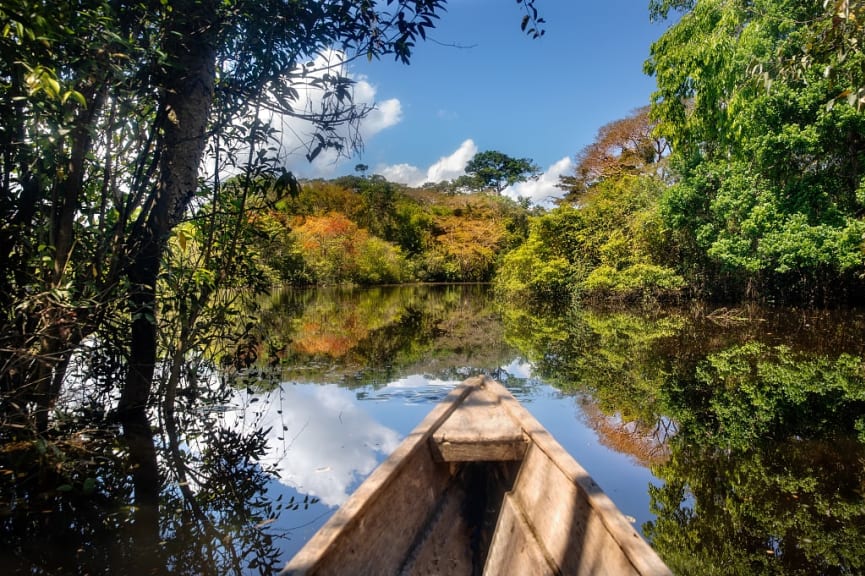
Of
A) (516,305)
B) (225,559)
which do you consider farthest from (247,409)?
(516,305)

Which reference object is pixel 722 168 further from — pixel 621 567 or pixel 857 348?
pixel 621 567

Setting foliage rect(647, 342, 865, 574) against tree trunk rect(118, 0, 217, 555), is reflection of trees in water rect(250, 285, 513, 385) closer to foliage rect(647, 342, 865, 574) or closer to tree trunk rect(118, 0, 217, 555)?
tree trunk rect(118, 0, 217, 555)

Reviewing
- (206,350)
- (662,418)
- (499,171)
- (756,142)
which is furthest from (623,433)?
(499,171)

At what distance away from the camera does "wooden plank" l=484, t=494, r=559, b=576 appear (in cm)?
209

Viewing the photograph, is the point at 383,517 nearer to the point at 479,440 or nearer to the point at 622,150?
the point at 479,440

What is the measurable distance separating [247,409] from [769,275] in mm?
14949

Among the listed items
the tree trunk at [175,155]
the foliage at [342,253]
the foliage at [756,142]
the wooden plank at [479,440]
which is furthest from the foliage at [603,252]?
the tree trunk at [175,155]

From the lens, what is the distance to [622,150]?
2266cm

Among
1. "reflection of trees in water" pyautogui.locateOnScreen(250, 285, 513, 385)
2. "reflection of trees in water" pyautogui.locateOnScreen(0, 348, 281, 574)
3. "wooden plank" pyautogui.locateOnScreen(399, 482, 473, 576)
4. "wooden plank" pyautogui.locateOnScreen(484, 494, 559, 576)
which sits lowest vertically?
"reflection of trees in water" pyautogui.locateOnScreen(250, 285, 513, 385)

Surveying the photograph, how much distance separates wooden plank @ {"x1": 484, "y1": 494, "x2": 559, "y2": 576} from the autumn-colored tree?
65.1 ft

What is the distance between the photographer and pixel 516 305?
61.3 feet

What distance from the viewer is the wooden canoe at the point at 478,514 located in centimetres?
174

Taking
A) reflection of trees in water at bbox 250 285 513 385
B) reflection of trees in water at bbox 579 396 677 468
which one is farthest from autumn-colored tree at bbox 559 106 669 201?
reflection of trees in water at bbox 579 396 677 468

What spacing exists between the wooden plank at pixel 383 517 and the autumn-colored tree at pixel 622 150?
64.8ft
